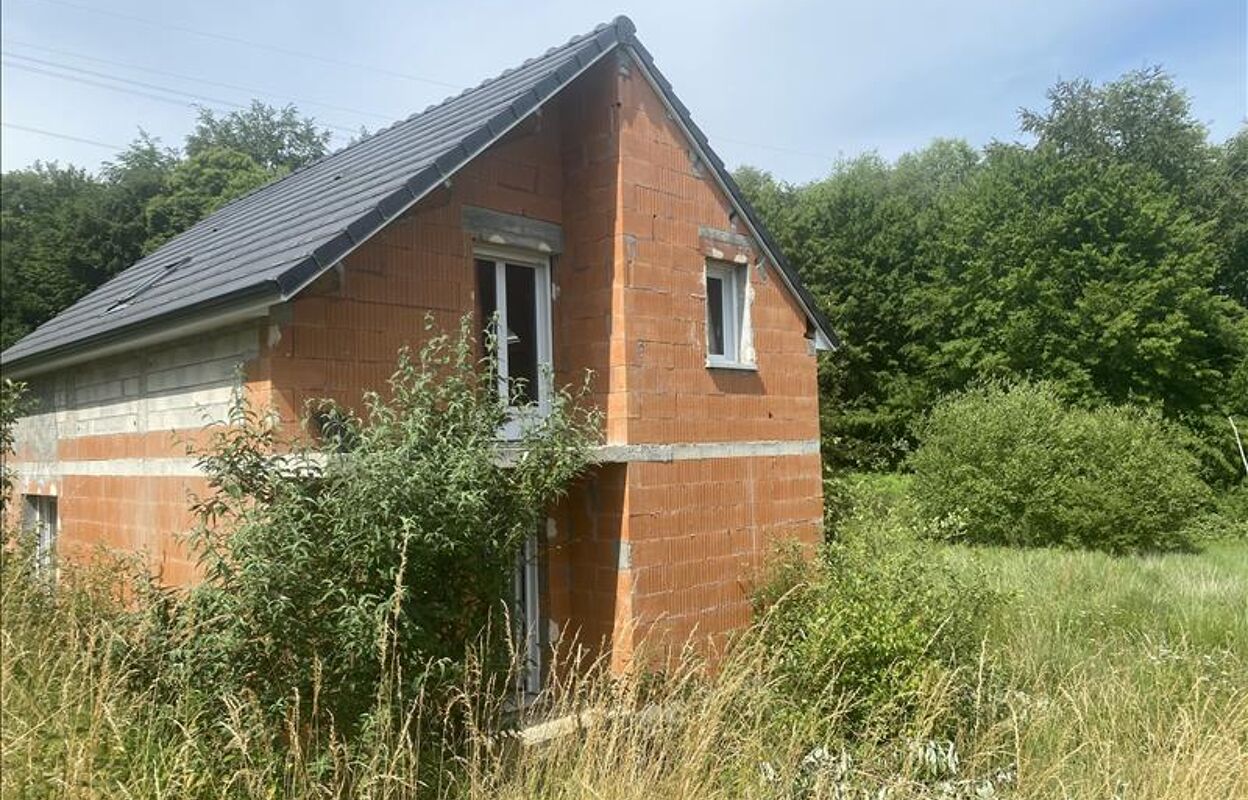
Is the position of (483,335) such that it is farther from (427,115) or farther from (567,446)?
(427,115)

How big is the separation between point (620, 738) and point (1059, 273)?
84.1 ft

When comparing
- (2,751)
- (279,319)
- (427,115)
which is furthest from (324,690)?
(427,115)

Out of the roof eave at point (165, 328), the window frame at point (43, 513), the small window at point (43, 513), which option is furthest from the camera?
the small window at point (43, 513)

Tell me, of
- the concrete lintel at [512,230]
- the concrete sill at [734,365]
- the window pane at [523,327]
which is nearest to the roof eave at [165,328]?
the concrete lintel at [512,230]

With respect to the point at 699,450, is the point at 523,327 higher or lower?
higher

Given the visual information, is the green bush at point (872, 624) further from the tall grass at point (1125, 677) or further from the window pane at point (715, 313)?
the window pane at point (715, 313)

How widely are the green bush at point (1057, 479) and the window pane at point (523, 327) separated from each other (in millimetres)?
10122

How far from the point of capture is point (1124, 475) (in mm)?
15977

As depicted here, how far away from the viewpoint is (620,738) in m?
5.44

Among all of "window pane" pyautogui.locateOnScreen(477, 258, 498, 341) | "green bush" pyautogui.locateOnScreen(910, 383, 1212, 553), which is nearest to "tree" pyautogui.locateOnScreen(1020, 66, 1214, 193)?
"green bush" pyautogui.locateOnScreen(910, 383, 1212, 553)

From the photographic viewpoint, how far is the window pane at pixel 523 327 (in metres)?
8.45

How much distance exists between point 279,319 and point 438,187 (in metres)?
1.87

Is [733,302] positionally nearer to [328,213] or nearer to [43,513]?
[328,213]

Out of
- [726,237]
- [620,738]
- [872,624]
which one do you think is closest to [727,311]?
[726,237]
